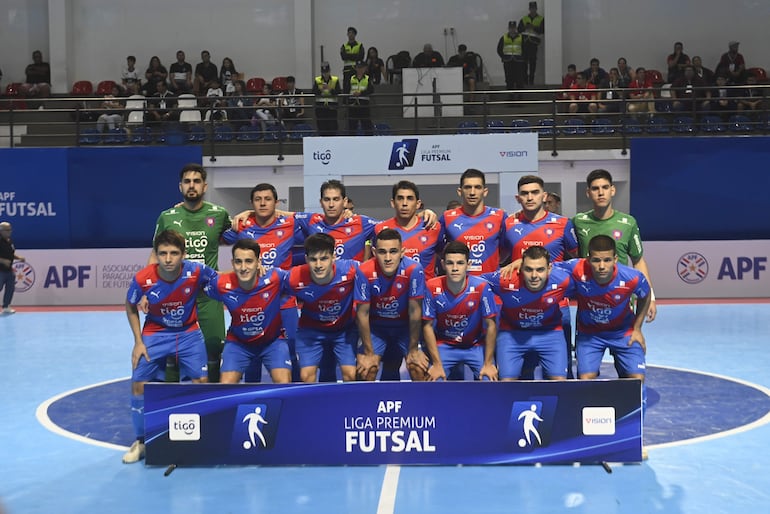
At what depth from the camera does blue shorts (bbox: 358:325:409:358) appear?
901cm

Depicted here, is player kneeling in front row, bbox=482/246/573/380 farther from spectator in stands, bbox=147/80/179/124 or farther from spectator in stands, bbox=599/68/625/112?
spectator in stands, bbox=147/80/179/124

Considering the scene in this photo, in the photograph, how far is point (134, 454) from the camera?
805 cm

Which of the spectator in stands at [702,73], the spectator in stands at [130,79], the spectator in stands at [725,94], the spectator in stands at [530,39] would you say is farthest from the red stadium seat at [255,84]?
the spectator in stands at [725,94]

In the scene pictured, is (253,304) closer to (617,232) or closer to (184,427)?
(184,427)

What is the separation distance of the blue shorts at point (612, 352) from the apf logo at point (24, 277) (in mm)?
15140

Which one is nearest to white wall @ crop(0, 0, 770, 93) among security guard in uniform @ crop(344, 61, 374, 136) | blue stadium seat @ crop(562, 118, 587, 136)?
blue stadium seat @ crop(562, 118, 587, 136)

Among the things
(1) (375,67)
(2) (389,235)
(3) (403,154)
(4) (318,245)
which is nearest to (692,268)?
(3) (403,154)

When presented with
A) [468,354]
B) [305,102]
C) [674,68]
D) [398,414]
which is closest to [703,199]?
[674,68]

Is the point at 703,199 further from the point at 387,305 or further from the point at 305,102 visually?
the point at 387,305

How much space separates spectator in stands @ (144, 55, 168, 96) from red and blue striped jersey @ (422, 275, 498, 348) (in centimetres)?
1823

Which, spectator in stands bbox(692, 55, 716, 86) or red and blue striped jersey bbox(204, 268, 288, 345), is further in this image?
spectator in stands bbox(692, 55, 716, 86)

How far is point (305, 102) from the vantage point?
24.9 metres

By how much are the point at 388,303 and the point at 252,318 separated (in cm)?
132

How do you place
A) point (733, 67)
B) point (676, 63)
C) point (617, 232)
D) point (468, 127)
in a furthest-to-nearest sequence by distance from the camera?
point (676, 63) → point (733, 67) → point (468, 127) → point (617, 232)
